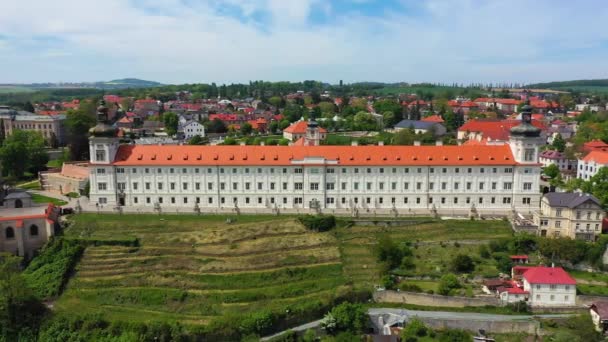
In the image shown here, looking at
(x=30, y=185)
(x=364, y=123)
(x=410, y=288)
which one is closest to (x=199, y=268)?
(x=410, y=288)

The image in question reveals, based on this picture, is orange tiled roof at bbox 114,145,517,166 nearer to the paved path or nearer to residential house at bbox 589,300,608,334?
residential house at bbox 589,300,608,334

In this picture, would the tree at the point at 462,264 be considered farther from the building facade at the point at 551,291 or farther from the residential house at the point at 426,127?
the residential house at the point at 426,127

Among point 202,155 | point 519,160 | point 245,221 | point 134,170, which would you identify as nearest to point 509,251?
point 519,160

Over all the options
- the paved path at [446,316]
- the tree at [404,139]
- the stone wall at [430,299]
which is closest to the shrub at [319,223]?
the stone wall at [430,299]

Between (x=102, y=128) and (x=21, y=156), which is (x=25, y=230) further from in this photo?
(x=21, y=156)

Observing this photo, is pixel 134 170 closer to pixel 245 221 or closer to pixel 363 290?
pixel 245 221

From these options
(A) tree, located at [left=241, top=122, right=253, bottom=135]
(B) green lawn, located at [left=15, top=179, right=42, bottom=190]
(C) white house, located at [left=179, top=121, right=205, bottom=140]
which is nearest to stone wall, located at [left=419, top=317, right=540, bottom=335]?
(B) green lawn, located at [left=15, top=179, right=42, bottom=190]
